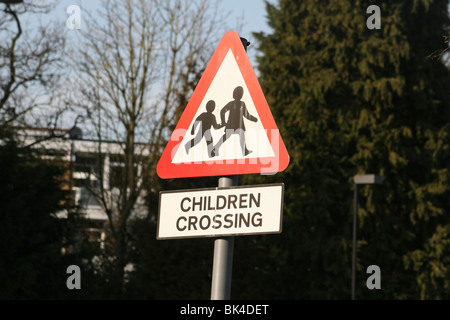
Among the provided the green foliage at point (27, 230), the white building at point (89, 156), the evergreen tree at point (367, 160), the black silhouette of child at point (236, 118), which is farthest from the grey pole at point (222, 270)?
the evergreen tree at point (367, 160)

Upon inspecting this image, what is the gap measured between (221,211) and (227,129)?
1.51 ft

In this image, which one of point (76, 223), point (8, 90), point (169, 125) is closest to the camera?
point (76, 223)

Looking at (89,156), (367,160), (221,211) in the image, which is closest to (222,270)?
(221,211)

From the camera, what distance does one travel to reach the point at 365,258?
102 feet

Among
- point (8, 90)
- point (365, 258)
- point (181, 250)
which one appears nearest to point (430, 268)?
point (365, 258)

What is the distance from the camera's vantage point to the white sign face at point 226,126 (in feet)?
13.4

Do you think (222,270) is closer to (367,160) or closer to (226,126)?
(226,126)

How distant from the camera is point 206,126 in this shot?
4230 mm

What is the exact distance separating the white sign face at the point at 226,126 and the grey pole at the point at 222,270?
46 centimetres

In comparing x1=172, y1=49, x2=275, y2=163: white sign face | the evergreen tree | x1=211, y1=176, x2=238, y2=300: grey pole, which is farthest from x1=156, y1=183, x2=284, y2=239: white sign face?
the evergreen tree

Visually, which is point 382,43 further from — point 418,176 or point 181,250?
point 181,250

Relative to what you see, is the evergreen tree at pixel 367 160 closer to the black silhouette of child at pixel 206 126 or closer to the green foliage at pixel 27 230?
the green foliage at pixel 27 230

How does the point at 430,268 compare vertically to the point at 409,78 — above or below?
below

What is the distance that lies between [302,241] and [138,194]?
7028 millimetres
